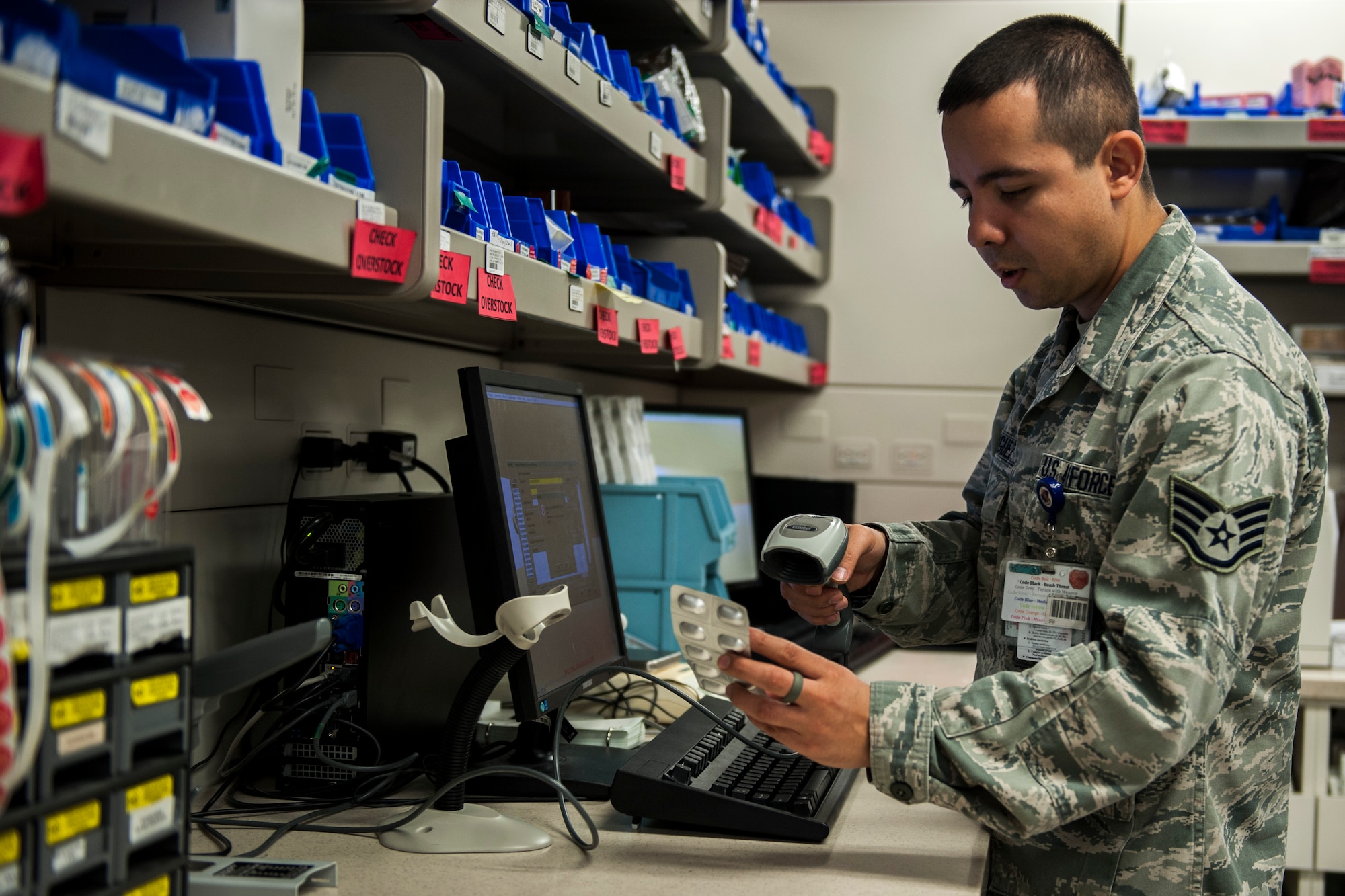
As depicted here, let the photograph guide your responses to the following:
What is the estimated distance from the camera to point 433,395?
1.81m

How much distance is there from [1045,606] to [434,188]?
70 cm

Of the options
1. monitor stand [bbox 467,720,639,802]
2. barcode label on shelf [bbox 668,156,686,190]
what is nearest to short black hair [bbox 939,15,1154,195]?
barcode label on shelf [bbox 668,156,686,190]

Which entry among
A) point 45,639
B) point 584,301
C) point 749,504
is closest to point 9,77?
point 45,639

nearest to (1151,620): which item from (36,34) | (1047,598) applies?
(1047,598)

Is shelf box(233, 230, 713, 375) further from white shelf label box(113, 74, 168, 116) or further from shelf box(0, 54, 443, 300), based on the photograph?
white shelf label box(113, 74, 168, 116)

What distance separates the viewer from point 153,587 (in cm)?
66

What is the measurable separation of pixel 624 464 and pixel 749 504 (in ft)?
2.91

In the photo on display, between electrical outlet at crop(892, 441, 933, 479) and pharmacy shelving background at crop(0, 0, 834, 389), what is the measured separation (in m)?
0.87

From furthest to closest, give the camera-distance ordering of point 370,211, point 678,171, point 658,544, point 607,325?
point 658,544, point 678,171, point 607,325, point 370,211

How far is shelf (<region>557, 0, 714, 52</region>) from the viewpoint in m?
1.84

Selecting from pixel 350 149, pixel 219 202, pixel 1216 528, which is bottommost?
pixel 1216 528

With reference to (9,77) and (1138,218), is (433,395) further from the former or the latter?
(9,77)

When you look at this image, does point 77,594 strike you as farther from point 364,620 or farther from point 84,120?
point 364,620

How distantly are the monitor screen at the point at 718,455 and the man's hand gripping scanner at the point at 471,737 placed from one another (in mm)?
1377
